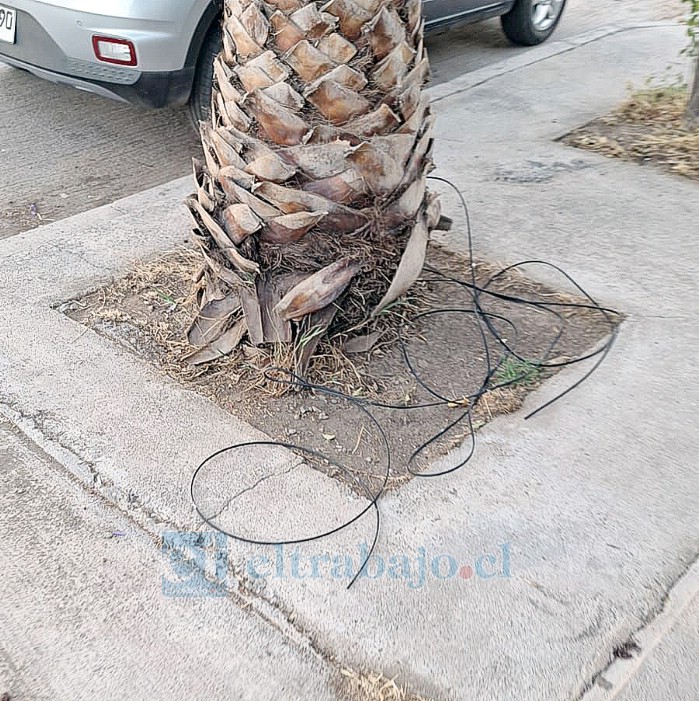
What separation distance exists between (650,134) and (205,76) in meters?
2.85

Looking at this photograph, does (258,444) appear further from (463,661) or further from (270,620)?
(463,661)

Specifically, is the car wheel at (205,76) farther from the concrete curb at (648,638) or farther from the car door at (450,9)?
the concrete curb at (648,638)

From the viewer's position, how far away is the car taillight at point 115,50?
447cm

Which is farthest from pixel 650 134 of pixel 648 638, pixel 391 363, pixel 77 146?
pixel 648 638

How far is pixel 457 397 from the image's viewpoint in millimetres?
2932

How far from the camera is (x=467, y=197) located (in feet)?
14.6

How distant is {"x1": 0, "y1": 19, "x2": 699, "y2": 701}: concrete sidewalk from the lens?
6.81ft

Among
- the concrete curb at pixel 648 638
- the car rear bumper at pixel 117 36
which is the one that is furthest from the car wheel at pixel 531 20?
the concrete curb at pixel 648 638

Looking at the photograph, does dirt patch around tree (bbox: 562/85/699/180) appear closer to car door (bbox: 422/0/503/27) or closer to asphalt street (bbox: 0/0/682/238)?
car door (bbox: 422/0/503/27)

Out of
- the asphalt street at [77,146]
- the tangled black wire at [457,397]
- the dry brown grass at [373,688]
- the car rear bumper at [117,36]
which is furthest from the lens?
the asphalt street at [77,146]

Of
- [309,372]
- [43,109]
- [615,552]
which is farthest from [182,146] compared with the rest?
[615,552]

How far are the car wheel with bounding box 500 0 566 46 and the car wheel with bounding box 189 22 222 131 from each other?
3.34 metres

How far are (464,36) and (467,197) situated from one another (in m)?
4.10

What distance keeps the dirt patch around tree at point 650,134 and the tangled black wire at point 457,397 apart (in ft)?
5.25
